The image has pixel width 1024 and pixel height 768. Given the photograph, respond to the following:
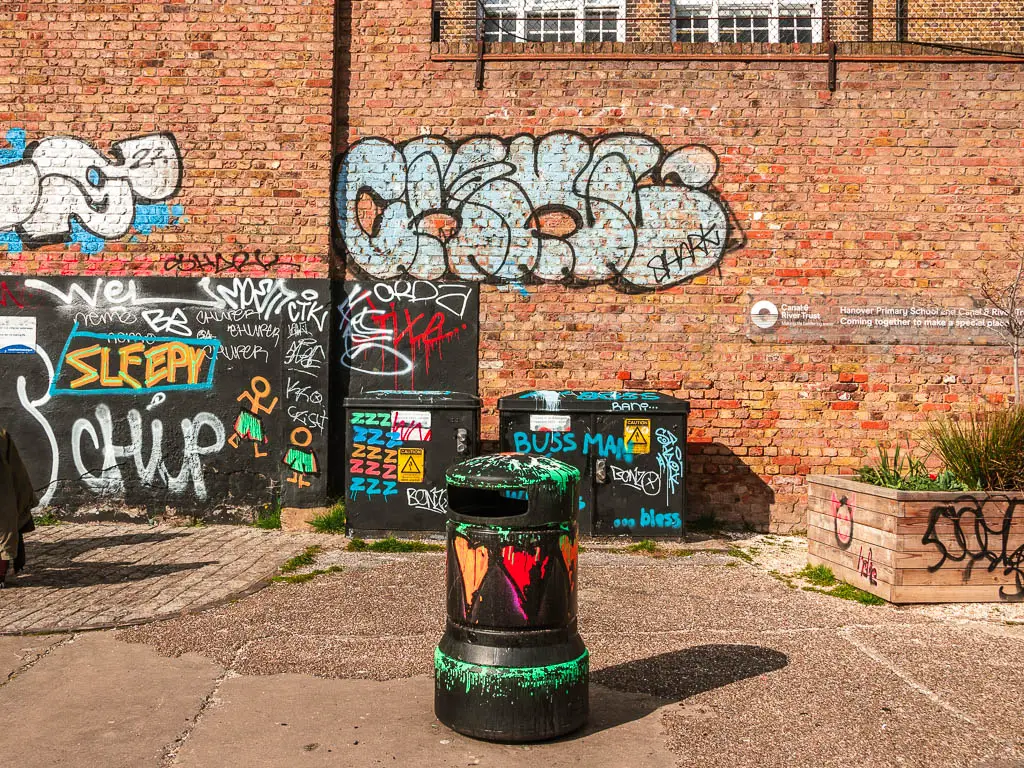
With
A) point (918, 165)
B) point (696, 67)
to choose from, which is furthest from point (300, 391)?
point (918, 165)

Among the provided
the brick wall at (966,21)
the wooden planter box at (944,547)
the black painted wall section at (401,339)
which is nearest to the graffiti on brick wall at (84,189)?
the black painted wall section at (401,339)

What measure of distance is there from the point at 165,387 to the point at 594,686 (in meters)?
6.51

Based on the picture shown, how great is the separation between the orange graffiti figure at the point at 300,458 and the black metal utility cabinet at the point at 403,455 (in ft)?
3.24

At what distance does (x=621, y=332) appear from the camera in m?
9.49

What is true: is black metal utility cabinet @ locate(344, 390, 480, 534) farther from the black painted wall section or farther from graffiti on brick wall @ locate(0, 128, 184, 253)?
graffiti on brick wall @ locate(0, 128, 184, 253)

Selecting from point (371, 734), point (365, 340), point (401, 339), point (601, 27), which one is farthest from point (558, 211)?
point (371, 734)

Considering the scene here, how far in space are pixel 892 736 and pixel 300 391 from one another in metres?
6.85

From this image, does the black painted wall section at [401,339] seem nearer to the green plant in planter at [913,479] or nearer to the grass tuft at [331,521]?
the grass tuft at [331,521]

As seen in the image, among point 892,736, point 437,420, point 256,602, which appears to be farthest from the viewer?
point 437,420

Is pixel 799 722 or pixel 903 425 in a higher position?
pixel 903 425

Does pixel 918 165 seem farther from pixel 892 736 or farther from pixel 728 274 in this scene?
pixel 892 736

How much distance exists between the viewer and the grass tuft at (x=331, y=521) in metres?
9.00

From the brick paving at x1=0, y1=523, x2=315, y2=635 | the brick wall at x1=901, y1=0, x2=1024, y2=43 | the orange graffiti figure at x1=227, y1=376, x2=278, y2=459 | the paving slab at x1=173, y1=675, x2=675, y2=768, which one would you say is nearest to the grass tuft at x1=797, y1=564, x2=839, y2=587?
the paving slab at x1=173, y1=675, x2=675, y2=768

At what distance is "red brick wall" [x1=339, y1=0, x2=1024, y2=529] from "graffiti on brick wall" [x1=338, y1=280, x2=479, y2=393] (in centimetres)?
24
